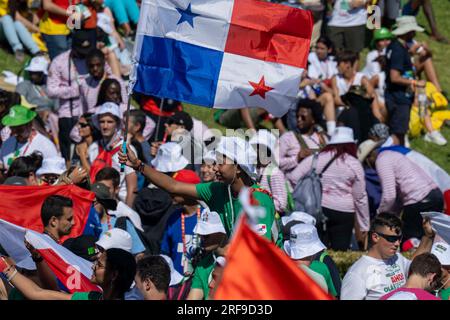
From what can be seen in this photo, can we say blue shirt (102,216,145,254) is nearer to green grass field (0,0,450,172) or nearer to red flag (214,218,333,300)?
red flag (214,218,333,300)

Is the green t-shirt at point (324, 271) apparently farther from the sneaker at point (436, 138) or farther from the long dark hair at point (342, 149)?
the sneaker at point (436, 138)

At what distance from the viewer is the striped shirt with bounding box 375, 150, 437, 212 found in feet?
37.5

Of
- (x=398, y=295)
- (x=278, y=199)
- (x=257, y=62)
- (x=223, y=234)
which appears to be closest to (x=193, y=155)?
(x=278, y=199)

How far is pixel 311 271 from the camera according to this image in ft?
26.7

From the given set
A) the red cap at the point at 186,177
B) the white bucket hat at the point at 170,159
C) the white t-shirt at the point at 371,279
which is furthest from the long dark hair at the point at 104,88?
the white t-shirt at the point at 371,279

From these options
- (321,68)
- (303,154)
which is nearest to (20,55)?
(321,68)

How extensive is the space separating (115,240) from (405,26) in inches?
306

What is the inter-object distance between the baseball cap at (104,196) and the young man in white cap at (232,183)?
167 centimetres

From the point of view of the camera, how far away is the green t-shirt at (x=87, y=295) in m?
7.14

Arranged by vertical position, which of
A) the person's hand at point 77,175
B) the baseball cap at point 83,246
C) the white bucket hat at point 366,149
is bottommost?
the white bucket hat at point 366,149

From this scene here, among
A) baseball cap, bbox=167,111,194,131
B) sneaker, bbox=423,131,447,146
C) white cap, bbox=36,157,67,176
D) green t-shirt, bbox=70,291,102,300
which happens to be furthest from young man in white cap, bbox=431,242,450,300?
sneaker, bbox=423,131,447,146

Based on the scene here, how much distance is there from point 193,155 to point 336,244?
5.90 feet

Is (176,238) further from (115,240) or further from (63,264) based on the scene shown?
(63,264)

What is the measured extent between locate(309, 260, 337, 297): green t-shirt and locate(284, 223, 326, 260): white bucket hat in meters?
0.09
